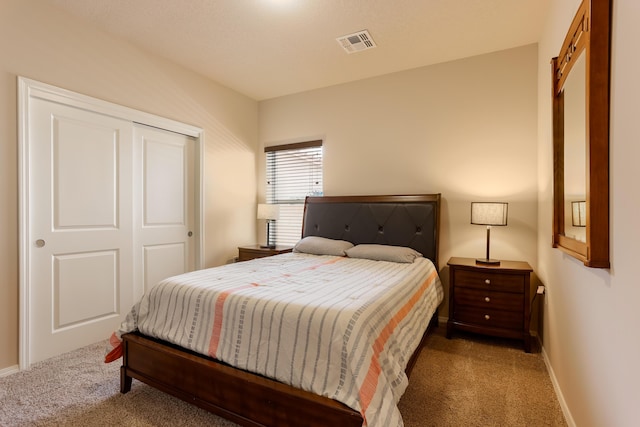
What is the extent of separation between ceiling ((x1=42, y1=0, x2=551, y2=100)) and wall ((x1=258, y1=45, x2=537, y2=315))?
221mm

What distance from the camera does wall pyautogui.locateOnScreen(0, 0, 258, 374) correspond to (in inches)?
88.0

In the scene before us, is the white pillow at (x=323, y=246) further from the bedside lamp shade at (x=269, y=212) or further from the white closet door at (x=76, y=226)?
the white closet door at (x=76, y=226)

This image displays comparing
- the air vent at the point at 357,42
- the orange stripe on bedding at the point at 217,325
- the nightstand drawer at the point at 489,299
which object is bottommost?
the nightstand drawer at the point at 489,299

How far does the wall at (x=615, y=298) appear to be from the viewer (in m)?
1.00

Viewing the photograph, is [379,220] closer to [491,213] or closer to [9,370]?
[491,213]

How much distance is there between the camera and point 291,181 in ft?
14.1

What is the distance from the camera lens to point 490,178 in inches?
123

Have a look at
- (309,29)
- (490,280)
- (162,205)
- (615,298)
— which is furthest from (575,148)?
(162,205)

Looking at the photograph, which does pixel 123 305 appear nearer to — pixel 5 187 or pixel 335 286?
pixel 5 187

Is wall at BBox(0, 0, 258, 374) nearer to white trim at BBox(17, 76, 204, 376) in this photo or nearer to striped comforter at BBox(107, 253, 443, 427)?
white trim at BBox(17, 76, 204, 376)

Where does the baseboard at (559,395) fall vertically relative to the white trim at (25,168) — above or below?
below

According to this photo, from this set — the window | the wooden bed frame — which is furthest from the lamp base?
the window

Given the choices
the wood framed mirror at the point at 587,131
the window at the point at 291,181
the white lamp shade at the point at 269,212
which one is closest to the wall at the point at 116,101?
the window at the point at 291,181

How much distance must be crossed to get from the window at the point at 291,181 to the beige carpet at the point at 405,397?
7.71ft
